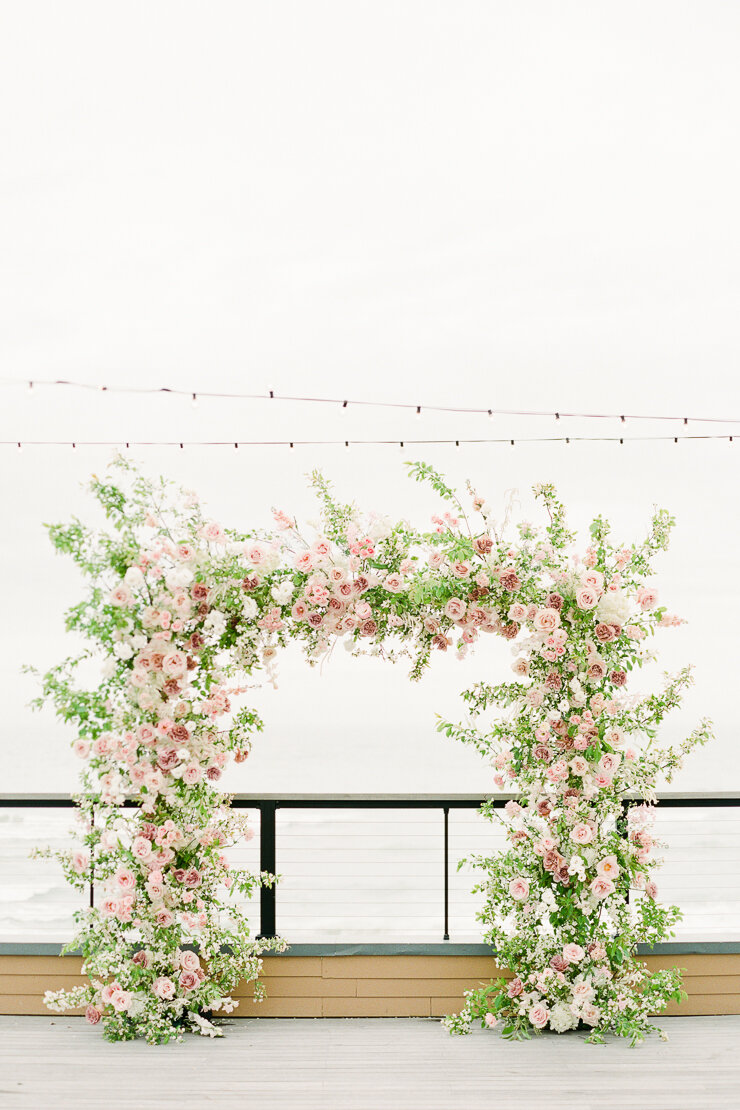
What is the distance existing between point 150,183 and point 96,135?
1.25 ft

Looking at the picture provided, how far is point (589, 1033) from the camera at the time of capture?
13.3 ft

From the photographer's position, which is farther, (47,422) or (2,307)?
(47,422)

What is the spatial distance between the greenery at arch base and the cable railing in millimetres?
337

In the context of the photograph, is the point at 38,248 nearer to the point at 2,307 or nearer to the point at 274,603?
the point at 2,307

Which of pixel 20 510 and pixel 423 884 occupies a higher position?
pixel 20 510

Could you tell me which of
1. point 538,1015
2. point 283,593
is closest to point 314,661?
point 283,593

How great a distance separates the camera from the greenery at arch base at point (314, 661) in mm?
3908

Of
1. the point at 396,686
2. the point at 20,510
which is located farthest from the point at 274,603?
the point at 396,686

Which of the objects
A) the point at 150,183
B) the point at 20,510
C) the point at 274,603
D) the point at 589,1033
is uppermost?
the point at 150,183

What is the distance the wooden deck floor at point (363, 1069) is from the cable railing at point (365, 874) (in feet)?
1.45

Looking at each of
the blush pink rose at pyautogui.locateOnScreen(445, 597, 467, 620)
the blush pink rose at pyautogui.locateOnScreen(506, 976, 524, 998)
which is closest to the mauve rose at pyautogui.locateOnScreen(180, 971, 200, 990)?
the blush pink rose at pyautogui.locateOnScreen(506, 976, 524, 998)

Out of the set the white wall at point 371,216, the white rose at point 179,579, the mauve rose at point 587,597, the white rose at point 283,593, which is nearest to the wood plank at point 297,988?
the white rose at point 283,593

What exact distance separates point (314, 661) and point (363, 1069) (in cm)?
160

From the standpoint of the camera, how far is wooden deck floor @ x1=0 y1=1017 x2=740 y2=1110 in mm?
3355
